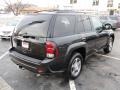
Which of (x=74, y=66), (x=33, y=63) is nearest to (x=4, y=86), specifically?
(x=33, y=63)

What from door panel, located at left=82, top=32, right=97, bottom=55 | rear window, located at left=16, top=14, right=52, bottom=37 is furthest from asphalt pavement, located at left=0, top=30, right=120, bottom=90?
rear window, located at left=16, top=14, right=52, bottom=37

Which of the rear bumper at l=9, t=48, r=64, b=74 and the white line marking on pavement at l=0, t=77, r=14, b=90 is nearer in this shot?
the rear bumper at l=9, t=48, r=64, b=74

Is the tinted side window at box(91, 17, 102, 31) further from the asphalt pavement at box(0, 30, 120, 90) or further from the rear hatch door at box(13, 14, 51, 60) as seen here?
the rear hatch door at box(13, 14, 51, 60)

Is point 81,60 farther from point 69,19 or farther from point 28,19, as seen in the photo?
point 28,19

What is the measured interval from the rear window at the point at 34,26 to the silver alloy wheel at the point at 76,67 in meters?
1.28

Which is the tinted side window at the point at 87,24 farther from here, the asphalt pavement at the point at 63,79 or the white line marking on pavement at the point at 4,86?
the white line marking on pavement at the point at 4,86

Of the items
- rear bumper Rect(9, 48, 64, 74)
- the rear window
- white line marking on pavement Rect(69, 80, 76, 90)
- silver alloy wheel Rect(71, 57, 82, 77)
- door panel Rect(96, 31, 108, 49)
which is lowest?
white line marking on pavement Rect(69, 80, 76, 90)

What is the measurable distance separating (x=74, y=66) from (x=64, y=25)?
4.01ft

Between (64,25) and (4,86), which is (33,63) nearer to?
(4,86)

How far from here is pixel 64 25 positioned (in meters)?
3.84

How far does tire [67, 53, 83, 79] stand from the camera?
13.3 ft

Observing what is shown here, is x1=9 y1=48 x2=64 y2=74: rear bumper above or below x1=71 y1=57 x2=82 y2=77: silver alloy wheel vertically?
above

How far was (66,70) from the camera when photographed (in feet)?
13.1

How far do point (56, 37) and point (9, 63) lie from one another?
273 cm
